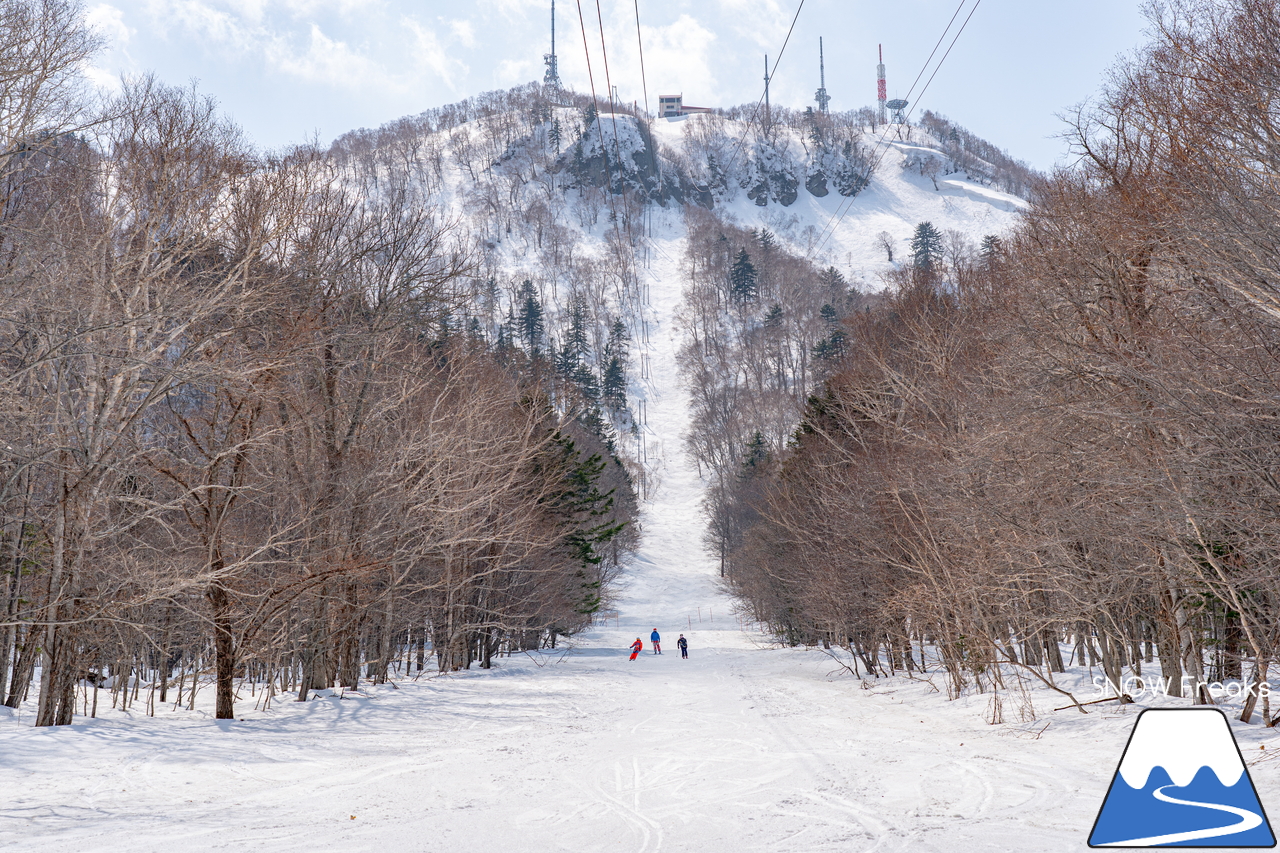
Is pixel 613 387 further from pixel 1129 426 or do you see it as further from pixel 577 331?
pixel 1129 426

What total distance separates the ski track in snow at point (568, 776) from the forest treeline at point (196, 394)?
1.83 meters

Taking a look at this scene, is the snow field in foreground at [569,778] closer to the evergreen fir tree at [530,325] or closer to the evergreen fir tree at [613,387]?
the evergreen fir tree at [613,387]

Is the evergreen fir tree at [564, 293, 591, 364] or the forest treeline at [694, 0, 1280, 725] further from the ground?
the evergreen fir tree at [564, 293, 591, 364]

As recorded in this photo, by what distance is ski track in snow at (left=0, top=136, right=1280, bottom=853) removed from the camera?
19.6 feet

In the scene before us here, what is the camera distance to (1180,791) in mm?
4613

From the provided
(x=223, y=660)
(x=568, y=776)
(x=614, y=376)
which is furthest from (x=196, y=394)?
(x=614, y=376)

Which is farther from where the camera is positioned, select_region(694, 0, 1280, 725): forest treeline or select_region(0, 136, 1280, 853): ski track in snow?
select_region(694, 0, 1280, 725): forest treeline

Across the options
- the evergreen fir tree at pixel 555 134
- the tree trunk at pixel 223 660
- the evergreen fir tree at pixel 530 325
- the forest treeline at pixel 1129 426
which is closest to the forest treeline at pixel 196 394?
the tree trunk at pixel 223 660

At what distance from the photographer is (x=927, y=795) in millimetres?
7137

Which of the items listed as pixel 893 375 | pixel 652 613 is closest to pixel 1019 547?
pixel 893 375

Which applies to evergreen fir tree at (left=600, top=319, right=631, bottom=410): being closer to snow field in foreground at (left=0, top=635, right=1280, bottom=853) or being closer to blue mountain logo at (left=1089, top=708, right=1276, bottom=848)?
snow field in foreground at (left=0, top=635, right=1280, bottom=853)

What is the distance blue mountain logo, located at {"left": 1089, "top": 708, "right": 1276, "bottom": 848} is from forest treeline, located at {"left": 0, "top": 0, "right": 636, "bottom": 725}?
362 inches

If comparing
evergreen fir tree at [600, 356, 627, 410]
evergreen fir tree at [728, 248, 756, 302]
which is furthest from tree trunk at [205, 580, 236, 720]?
evergreen fir tree at [728, 248, 756, 302]

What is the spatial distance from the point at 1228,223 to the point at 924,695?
Result: 11183 mm
